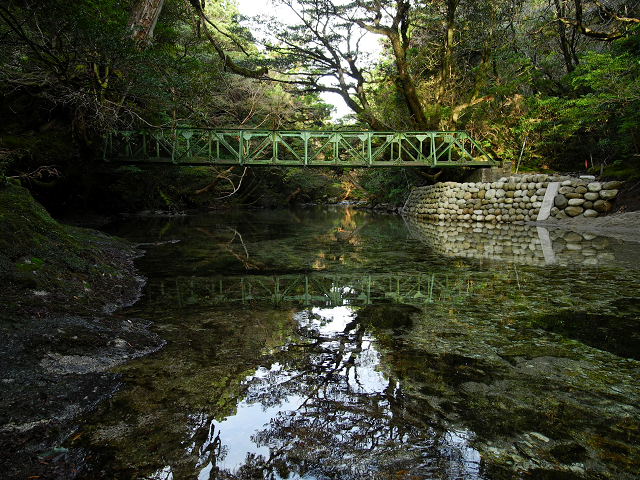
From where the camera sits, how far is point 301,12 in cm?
1516

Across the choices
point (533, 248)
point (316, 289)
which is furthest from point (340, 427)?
point (533, 248)

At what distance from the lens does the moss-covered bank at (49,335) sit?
153 cm

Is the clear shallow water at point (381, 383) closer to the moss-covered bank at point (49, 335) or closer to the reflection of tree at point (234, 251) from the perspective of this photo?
the moss-covered bank at point (49, 335)

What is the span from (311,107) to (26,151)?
19.1 metres

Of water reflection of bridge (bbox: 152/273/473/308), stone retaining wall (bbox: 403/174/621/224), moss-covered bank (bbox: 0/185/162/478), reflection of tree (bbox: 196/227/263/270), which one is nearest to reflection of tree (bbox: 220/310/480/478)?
moss-covered bank (bbox: 0/185/162/478)

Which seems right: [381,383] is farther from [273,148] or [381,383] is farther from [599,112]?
[273,148]

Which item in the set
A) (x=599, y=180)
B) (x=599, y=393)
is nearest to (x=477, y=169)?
(x=599, y=180)

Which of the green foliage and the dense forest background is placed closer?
the dense forest background

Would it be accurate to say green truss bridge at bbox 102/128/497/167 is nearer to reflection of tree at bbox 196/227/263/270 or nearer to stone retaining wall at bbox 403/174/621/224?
stone retaining wall at bbox 403/174/621/224

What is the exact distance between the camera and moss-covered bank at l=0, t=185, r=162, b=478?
1.53 meters

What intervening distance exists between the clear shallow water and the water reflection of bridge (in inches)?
1.4

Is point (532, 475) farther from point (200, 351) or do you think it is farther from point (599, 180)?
point (599, 180)

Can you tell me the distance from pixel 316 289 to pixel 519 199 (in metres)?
10.2

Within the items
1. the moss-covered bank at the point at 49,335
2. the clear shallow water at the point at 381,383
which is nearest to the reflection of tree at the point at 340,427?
the clear shallow water at the point at 381,383
